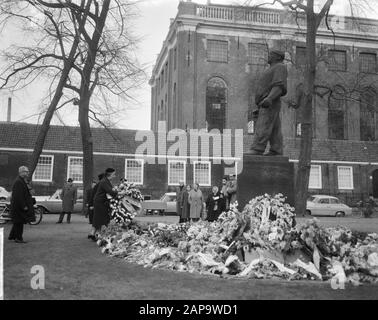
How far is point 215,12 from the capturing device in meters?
41.7

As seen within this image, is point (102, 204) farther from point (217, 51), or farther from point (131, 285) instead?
point (217, 51)

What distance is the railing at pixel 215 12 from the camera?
135 ft

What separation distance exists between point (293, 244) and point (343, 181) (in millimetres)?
31769

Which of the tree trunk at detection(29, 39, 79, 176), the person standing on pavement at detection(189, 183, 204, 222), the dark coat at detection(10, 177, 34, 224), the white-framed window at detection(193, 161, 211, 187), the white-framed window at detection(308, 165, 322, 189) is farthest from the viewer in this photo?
the white-framed window at detection(308, 165, 322, 189)

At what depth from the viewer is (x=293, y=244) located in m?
7.59

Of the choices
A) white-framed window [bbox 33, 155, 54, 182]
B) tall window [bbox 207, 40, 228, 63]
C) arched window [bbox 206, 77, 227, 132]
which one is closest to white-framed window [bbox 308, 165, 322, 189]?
arched window [bbox 206, 77, 227, 132]

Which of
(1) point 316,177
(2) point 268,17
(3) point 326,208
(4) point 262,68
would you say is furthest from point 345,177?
(2) point 268,17

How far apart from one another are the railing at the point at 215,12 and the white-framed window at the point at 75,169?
17.4 m

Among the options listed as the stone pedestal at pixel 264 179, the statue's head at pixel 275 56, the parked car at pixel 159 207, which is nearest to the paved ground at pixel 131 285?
the stone pedestal at pixel 264 179

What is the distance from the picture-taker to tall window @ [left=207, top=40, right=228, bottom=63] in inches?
1630

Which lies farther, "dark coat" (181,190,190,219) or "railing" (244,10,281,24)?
"railing" (244,10,281,24)

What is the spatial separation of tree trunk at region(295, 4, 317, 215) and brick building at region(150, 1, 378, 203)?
15393 millimetres

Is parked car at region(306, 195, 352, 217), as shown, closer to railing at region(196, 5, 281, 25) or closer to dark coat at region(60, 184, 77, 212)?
railing at region(196, 5, 281, 25)

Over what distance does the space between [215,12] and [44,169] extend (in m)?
20.9
